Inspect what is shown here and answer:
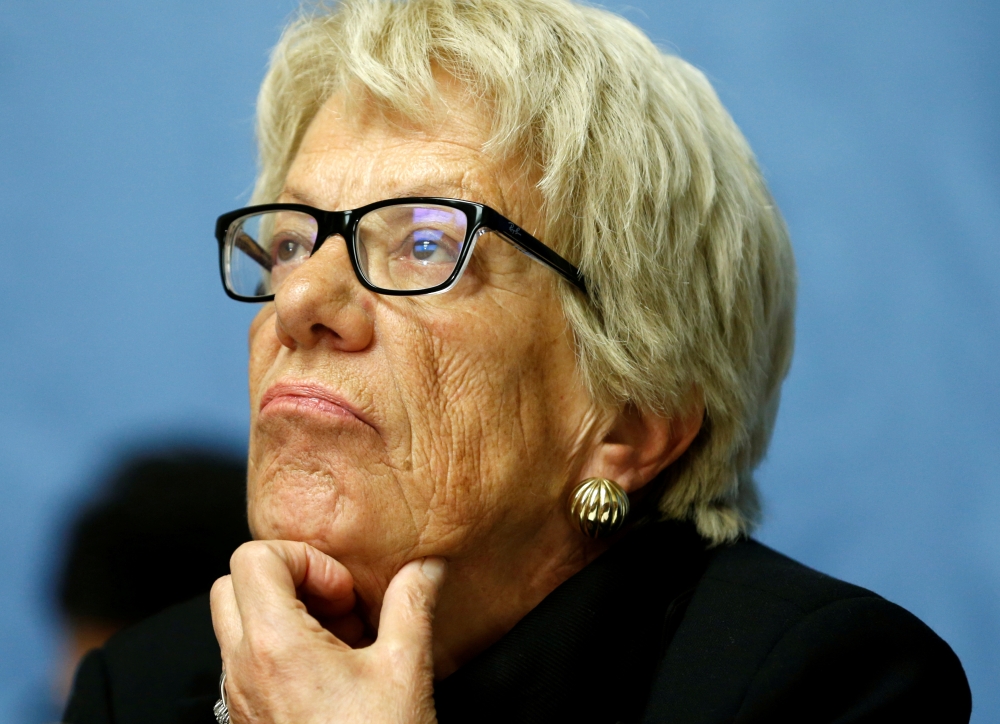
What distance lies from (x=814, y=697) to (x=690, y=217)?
36.2 inches

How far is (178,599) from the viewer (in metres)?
3.14

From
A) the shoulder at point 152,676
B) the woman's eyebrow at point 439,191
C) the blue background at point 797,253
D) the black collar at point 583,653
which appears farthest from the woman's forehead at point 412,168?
the blue background at point 797,253

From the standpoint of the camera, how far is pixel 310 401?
1609mm

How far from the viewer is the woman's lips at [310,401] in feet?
5.22

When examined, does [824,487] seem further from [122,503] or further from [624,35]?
[122,503]

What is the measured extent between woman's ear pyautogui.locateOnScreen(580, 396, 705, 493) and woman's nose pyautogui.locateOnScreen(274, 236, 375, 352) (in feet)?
1.74

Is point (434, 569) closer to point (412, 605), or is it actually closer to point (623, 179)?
point (412, 605)

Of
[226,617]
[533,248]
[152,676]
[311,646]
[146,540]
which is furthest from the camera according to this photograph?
[146,540]

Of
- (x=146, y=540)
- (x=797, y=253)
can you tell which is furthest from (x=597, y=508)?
(x=146, y=540)

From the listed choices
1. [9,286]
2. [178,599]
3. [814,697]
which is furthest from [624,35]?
[178,599]

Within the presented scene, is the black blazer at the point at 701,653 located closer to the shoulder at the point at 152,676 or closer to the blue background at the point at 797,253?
the shoulder at the point at 152,676

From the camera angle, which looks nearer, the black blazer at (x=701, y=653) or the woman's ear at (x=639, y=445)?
the black blazer at (x=701, y=653)

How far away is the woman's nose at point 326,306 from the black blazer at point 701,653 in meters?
0.65

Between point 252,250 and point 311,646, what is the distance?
99cm
